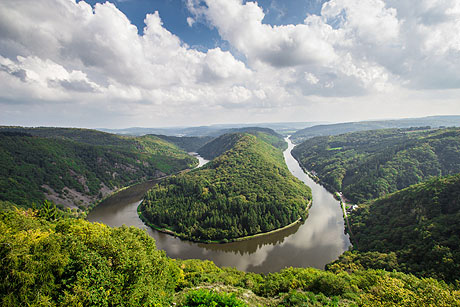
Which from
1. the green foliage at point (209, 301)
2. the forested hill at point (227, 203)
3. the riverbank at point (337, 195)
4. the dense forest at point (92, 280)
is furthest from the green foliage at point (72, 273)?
the riverbank at point (337, 195)

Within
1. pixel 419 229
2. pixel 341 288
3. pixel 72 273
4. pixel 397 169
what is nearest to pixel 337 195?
pixel 397 169

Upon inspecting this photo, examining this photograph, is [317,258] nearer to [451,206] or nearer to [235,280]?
[235,280]

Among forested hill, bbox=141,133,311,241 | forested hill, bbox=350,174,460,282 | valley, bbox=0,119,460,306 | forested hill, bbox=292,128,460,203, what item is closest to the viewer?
valley, bbox=0,119,460,306

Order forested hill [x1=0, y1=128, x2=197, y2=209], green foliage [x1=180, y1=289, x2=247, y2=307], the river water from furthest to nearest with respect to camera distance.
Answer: forested hill [x1=0, y1=128, x2=197, y2=209] < the river water < green foliage [x1=180, y1=289, x2=247, y2=307]

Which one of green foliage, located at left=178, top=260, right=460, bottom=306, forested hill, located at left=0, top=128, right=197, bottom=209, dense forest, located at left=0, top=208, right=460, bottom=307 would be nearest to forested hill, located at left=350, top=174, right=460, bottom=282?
green foliage, located at left=178, top=260, right=460, bottom=306

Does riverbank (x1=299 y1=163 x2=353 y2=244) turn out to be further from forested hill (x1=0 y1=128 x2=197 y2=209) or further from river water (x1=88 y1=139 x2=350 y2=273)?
forested hill (x1=0 y1=128 x2=197 y2=209)

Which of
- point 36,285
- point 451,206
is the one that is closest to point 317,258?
point 451,206
